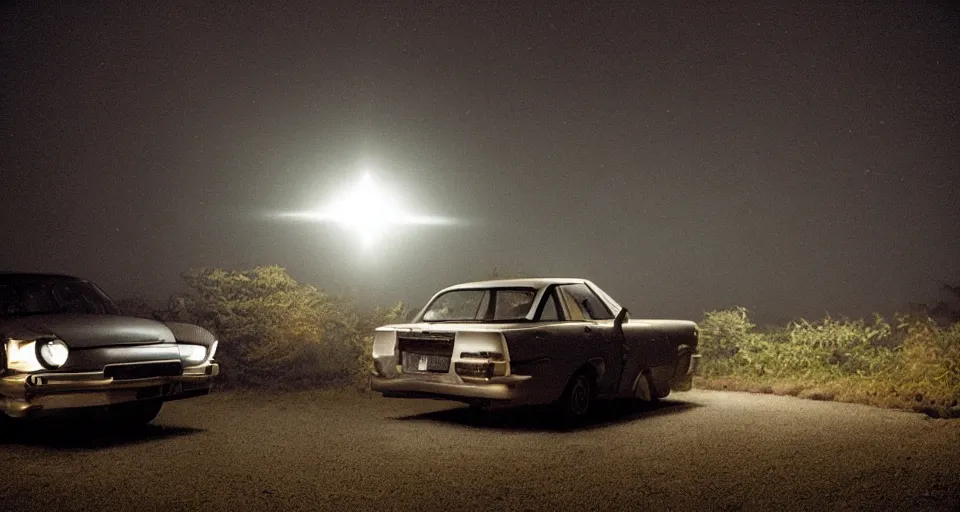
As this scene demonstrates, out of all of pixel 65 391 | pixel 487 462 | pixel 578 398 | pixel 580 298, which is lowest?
pixel 487 462

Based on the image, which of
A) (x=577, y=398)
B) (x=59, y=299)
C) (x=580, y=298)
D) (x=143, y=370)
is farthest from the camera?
(x=580, y=298)

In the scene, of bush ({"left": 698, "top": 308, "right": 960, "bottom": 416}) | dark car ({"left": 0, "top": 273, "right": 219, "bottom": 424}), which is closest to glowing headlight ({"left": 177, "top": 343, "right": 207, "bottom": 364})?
dark car ({"left": 0, "top": 273, "right": 219, "bottom": 424})

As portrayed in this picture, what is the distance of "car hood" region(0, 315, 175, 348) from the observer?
24.9 ft

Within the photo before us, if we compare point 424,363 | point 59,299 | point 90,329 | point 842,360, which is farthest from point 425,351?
point 842,360

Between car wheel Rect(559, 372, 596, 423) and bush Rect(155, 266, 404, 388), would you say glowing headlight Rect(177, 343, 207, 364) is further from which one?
bush Rect(155, 266, 404, 388)

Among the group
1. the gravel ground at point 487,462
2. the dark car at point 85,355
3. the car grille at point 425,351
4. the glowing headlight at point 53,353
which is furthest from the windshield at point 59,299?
the car grille at point 425,351

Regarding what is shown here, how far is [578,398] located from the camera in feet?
31.6

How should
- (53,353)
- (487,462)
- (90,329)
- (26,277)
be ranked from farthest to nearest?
1. (26,277)
2. (90,329)
3. (53,353)
4. (487,462)

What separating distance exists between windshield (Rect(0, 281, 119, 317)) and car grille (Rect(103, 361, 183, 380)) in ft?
4.48

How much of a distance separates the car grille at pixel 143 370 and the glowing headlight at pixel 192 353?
0.19 meters

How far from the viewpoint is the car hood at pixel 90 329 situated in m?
7.60

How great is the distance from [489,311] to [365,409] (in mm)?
2108

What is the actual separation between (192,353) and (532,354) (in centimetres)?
363

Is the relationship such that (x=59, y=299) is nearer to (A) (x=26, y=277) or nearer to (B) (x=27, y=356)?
(A) (x=26, y=277)
